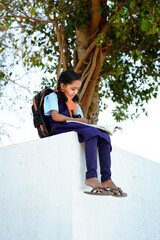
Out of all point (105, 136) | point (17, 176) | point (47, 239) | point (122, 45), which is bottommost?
point (47, 239)

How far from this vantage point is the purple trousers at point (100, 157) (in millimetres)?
2715

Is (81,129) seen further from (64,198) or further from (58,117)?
(64,198)

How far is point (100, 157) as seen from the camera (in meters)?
2.91

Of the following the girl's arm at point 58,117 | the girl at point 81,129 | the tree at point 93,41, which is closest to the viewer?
the girl at point 81,129

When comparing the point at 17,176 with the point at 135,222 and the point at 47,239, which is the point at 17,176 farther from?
the point at 135,222

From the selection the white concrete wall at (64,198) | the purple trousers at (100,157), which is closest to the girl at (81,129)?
the purple trousers at (100,157)

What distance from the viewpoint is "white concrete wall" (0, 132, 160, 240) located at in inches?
106

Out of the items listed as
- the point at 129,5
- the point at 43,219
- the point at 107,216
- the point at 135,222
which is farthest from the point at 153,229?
the point at 129,5

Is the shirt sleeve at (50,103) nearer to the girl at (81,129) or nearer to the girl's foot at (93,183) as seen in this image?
the girl at (81,129)

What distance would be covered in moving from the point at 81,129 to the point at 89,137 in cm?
11

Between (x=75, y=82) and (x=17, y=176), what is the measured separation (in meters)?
1.13

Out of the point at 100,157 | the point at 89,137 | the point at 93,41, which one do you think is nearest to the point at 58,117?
the point at 89,137

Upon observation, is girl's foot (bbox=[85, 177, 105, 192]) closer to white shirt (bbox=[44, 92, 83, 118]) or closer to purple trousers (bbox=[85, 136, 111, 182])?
purple trousers (bbox=[85, 136, 111, 182])

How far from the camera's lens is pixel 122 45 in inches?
251
